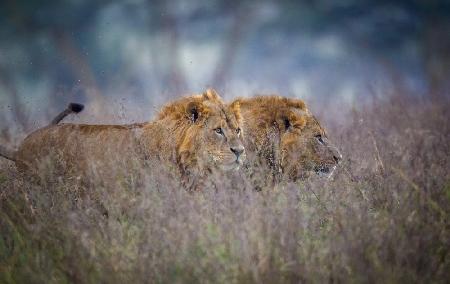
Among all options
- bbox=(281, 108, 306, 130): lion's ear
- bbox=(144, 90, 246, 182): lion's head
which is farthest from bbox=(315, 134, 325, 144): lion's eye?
bbox=(144, 90, 246, 182): lion's head

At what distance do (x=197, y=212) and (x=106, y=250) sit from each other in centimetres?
76

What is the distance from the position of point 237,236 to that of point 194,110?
2.34 meters

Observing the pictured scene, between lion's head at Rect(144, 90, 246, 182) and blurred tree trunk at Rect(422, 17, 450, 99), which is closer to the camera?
lion's head at Rect(144, 90, 246, 182)

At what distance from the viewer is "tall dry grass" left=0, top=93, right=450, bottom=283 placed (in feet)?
13.1

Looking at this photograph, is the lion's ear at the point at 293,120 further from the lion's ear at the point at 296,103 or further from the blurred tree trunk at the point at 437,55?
the blurred tree trunk at the point at 437,55

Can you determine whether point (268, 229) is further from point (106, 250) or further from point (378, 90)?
point (378, 90)

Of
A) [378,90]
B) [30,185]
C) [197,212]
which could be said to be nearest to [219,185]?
[197,212]

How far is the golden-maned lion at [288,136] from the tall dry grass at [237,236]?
126 cm

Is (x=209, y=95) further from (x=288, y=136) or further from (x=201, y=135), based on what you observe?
(x=288, y=136)

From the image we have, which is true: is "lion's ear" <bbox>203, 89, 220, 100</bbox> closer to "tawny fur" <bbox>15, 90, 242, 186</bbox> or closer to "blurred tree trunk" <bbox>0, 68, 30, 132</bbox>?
"tawny fur" <bbox>15, 90, 242, 186</bbox>

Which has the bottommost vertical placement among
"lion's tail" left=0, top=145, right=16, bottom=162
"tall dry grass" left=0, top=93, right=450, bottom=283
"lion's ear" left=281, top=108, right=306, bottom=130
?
"tall dry grass" left=0, top=93, right=450, bottom=283

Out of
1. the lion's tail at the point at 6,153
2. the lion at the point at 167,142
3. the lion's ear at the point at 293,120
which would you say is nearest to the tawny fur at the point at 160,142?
the lion at the point at 167,142

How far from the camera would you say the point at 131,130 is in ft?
20.6

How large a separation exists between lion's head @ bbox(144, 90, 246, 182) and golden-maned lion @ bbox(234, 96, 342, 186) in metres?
0.45
